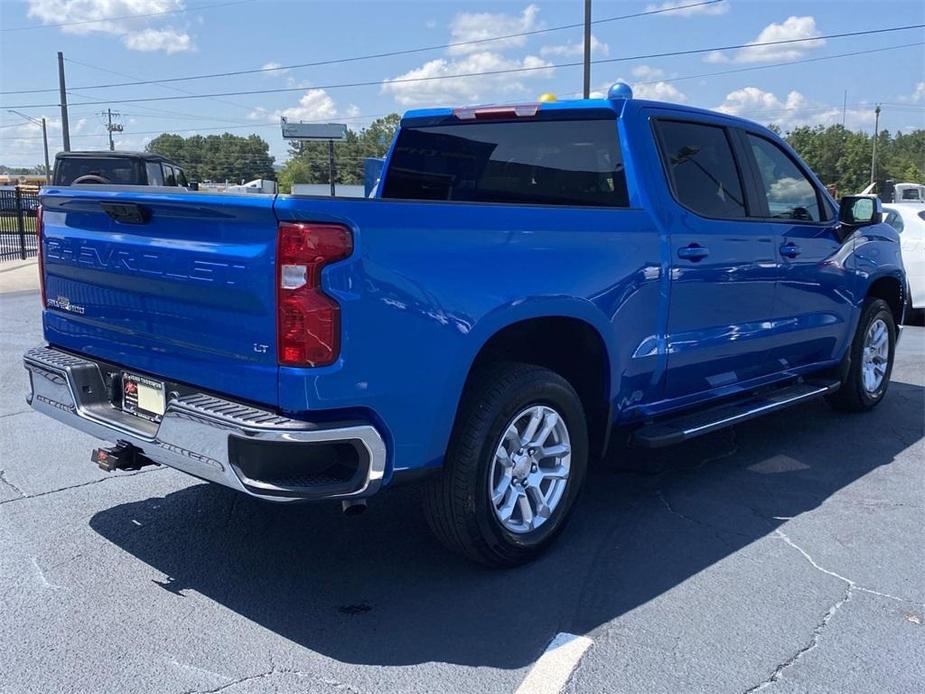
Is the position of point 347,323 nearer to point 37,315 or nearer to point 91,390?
point 91,390

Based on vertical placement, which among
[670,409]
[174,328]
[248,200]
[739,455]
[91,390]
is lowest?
[739,455]

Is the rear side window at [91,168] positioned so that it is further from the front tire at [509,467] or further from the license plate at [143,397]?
the front tire at [509,467]

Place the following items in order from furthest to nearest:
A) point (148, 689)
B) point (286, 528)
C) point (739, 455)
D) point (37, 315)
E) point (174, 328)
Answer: point (37, 315)
point (739, 455)
point (286, 528)
point (174, 328)
point (148, 689)

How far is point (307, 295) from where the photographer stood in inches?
115

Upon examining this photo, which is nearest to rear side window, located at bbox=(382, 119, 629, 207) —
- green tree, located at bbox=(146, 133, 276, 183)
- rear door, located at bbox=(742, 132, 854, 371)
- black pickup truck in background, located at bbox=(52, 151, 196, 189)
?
rear door, located at bbox=(742, 132, 854, 371)

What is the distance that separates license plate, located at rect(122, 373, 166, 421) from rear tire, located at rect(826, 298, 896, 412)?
4.95m

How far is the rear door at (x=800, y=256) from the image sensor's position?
526 cm

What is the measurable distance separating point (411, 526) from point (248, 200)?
2.03m

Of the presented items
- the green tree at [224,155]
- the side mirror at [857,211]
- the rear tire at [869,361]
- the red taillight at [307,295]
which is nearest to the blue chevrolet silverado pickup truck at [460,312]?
the red taillight at [307,295]

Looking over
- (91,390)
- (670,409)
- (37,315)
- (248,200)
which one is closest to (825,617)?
(670,409)

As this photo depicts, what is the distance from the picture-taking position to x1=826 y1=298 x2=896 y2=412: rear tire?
6406 mm

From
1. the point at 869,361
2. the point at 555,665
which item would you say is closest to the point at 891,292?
the point at 869,361

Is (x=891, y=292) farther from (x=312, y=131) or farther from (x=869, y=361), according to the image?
(x=312, y=131)

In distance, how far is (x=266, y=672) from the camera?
2.98 meters
